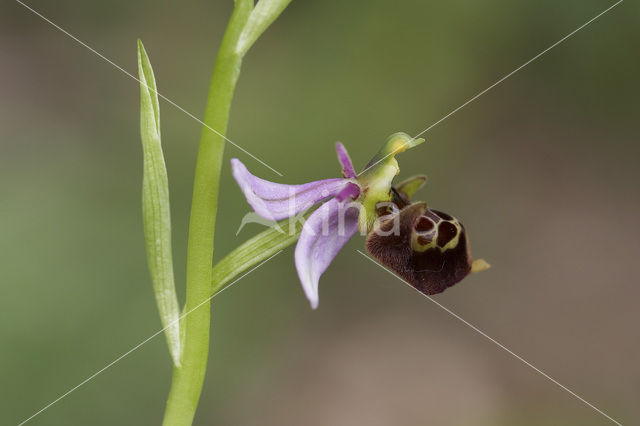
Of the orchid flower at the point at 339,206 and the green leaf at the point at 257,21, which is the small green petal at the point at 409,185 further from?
the green leaf at the point at 257,21

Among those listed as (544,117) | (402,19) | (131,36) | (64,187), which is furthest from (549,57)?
(64,187)

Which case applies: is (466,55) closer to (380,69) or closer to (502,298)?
(380,69)

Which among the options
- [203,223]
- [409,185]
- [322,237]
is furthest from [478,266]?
[203,223]

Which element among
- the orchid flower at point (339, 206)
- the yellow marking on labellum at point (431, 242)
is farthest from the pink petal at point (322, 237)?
the yellow marking on labellum at point (431, 242)

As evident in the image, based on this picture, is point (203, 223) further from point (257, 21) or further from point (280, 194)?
point (257, 21)

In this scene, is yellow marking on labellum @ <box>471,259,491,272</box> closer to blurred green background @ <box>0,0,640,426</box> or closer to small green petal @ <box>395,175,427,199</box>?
small green petal @ <box>395,175,427,199</box>
